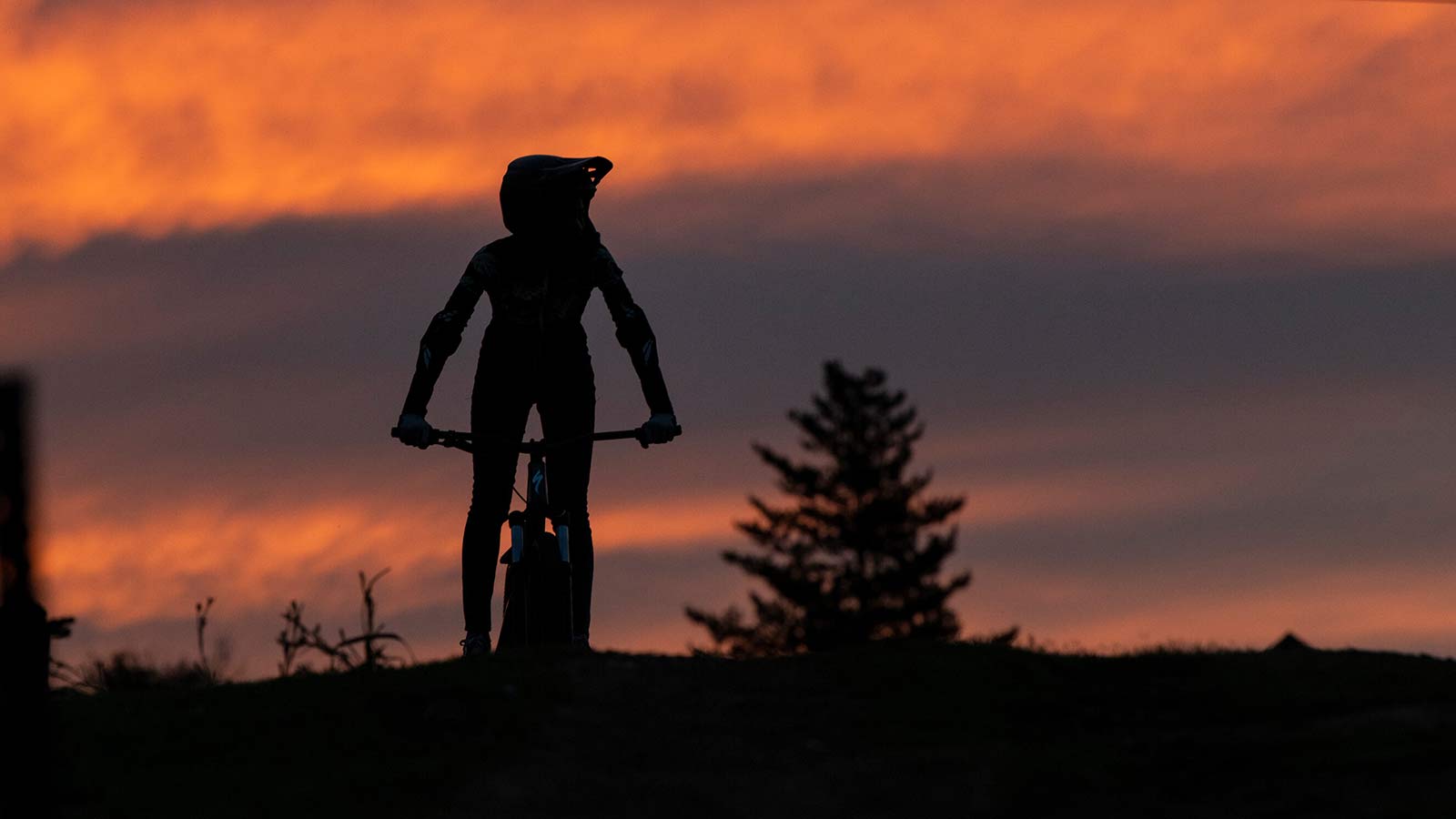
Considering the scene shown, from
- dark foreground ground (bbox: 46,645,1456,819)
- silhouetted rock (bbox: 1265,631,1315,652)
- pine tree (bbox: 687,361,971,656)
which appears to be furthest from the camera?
pine tree (bbox: 687,361,971,656)

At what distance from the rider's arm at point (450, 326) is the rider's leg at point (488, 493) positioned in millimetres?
309

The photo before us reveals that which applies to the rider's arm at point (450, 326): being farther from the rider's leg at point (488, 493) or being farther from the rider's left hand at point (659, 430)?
the rider's left hand at point (659, 430)

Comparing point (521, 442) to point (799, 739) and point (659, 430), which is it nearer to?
point (659, 430)

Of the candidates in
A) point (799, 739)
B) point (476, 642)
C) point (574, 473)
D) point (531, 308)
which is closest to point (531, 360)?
point (531, 308)

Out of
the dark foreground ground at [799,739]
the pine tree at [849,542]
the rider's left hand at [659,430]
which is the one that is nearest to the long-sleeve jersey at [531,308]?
the rider's left hand at [659,430]

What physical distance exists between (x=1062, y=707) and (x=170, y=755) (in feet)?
15.1

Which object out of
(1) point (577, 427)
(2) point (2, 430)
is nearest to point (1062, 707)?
(1) point (577, 427)

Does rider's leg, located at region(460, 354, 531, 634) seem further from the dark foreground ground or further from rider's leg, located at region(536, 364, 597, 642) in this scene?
the dark foreground ground

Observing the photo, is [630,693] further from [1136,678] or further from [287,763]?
[1136,678]

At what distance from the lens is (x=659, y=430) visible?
14.1 meters

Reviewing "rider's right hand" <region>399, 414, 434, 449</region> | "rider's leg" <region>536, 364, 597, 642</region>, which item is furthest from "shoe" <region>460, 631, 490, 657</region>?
"rider's right hand" <region>399, 414, 434, 449</region>

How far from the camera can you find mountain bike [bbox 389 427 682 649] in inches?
554

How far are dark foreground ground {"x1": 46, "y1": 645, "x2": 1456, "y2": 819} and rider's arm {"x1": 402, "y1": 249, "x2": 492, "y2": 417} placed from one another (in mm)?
2372

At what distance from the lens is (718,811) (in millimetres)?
10281
